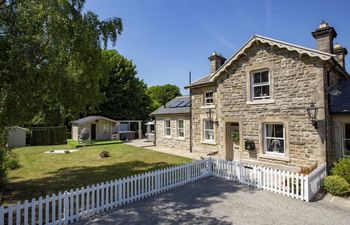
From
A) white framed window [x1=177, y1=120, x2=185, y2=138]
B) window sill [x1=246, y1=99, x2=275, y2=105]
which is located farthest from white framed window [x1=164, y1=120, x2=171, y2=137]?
window sill [x1=246, y1=99, x2=275, y2=105]

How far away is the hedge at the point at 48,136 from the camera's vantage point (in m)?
25.9

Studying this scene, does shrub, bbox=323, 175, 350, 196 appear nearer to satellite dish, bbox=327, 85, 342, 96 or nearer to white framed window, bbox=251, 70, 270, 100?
satellite dish, bbox=327, 85, 342, 96

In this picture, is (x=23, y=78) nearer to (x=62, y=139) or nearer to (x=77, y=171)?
(x=77, y=171)

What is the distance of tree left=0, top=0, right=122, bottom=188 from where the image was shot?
20.7 feet

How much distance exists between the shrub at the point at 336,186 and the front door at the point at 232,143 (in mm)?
5389

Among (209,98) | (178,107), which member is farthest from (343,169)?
(178,107)

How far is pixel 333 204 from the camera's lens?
7379mm

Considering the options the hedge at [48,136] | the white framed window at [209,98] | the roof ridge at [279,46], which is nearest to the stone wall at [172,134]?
the white framed window at [209,98]

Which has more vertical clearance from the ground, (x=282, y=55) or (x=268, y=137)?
(x=282, y=55)

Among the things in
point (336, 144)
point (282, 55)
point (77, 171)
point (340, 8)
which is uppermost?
point (340, 8)

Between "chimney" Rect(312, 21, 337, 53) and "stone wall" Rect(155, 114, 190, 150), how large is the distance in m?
→ 10.8

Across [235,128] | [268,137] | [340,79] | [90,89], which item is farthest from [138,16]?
[340,79]

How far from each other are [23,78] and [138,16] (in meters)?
7.47

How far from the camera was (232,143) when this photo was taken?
14.2 metres
